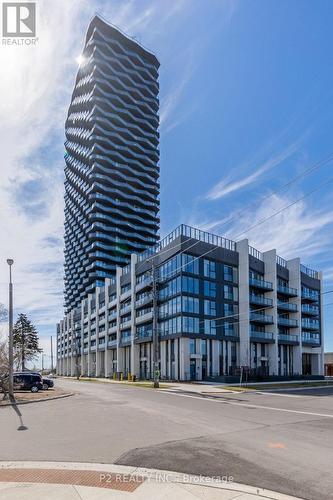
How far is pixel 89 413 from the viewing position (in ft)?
59.8

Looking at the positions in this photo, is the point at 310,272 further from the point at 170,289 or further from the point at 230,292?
the point at 170,289

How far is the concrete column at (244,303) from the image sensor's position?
61875 millimetres

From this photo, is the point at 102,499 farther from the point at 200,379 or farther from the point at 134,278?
the point at 134,278

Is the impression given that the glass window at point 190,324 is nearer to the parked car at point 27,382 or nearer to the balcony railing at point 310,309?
the parked car at point 27,382

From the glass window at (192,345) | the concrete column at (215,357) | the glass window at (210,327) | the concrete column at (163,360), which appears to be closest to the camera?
the glass window at (192,345)

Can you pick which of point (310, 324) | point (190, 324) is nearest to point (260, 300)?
point (190, 324)

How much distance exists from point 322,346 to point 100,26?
125441mm

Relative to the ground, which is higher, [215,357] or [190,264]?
[190,264]

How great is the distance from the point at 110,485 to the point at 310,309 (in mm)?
75449

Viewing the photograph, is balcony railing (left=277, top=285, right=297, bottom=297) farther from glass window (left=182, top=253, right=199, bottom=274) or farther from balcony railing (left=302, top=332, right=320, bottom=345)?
glass window (left=182, top=253, right=199, bottom=274)

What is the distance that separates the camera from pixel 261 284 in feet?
219

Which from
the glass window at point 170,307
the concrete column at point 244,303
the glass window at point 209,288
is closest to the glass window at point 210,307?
the glass window at point 209,288

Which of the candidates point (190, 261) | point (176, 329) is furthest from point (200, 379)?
point (190, 261)

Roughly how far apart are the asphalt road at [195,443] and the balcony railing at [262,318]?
46.0m
